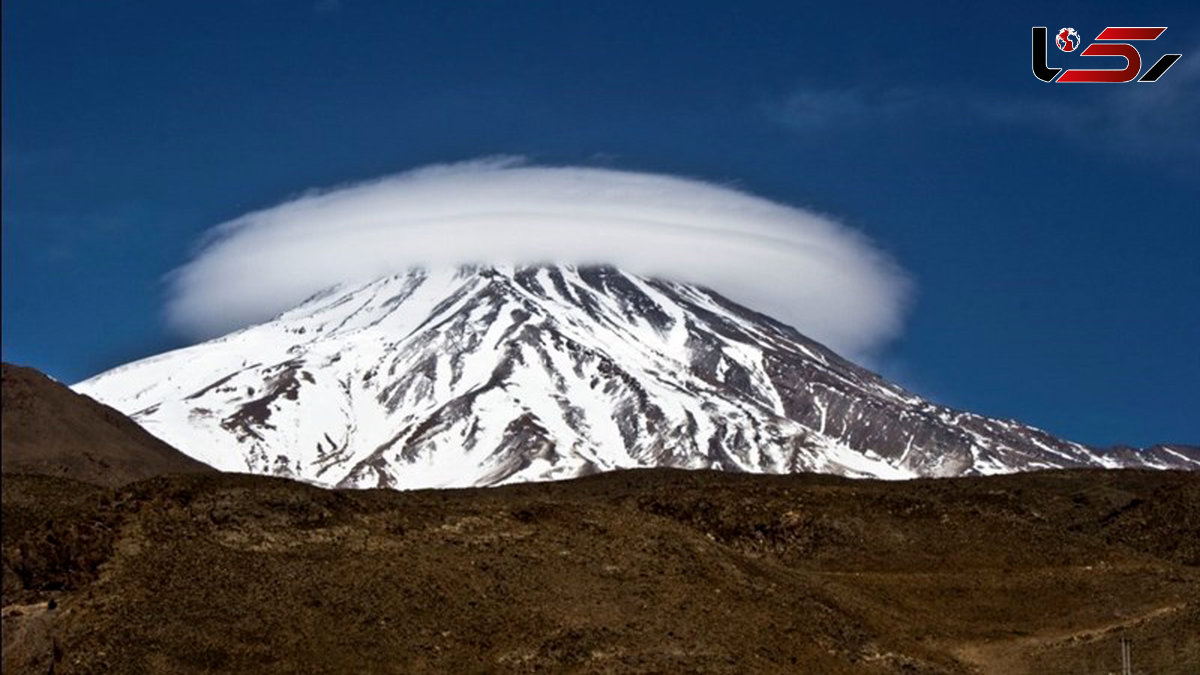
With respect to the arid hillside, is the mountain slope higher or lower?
higher

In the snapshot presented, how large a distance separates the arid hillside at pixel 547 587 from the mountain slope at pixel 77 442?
16.8 metres

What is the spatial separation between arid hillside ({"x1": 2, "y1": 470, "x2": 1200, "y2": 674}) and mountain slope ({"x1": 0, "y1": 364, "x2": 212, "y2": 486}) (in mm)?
16816

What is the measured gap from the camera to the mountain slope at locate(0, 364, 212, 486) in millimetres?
76812

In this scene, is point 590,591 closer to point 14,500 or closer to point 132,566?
point 132,566

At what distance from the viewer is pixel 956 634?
63250mm

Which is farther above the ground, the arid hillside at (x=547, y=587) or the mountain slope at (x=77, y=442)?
the mountain slope at (x=77, y=442)

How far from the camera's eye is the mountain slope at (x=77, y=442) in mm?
76812

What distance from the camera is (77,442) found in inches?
3524

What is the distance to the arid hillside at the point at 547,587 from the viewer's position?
4834 cm

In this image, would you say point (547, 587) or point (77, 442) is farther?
point (77, 442)

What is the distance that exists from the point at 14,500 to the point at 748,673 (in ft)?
72.8

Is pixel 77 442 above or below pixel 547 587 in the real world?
above

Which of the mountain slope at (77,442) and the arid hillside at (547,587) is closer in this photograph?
the arid hillside at (547,587)

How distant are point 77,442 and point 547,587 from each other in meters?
42.3
